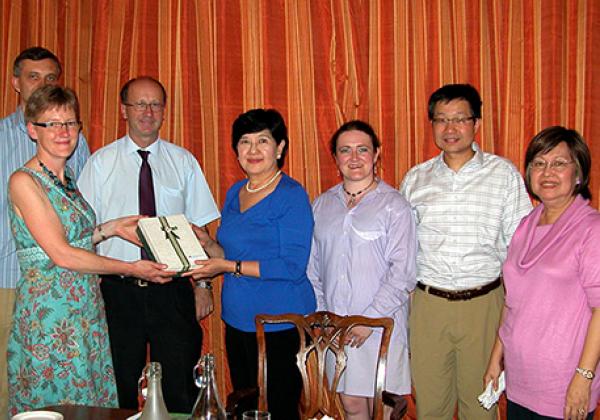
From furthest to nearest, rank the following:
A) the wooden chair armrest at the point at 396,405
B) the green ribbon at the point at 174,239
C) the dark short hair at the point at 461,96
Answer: the dark short hair at the point at 461,96 → the green ribbon at the point at 174,239 → the wooden chair armrest at the point at 396,405

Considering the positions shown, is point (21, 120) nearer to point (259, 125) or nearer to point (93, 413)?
point (259, 125)

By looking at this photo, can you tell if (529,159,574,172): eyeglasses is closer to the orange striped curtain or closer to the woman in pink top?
the woman in pink top

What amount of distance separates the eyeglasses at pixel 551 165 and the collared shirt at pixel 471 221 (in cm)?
43

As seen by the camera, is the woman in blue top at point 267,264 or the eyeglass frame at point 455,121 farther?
the eyeglass frame at point 455,121

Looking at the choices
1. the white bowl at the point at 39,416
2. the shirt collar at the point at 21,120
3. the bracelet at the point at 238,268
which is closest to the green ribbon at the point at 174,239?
the bracelet at the point at 238,268

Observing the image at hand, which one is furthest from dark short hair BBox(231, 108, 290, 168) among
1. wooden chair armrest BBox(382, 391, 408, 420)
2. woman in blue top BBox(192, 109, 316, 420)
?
wooden chair armrest BBox(382, 391, 408, 420)

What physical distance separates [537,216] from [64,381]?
1.86m

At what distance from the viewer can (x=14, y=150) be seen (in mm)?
3023

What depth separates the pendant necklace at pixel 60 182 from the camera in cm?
234

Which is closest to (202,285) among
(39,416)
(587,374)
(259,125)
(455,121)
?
(259,125)

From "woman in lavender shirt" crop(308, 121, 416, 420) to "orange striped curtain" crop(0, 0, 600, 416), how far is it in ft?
2.12

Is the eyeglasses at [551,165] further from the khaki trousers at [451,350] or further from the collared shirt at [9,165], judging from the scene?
the collared shirt at [9,165]

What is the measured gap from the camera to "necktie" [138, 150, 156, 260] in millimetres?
2949

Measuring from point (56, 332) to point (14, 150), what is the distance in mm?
1198
